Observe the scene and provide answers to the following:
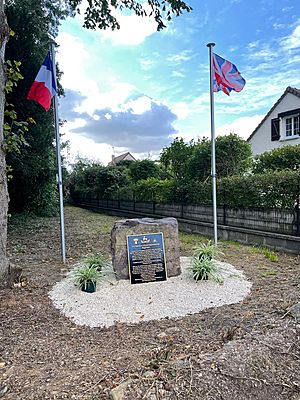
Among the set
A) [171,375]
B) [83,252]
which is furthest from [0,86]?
[171,375]

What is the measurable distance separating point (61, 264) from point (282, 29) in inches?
306

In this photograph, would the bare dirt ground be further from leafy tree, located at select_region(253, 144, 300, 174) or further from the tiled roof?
the tiled roof

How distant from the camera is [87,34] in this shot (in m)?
7.46

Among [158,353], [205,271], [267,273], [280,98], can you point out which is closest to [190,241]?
[267,273]

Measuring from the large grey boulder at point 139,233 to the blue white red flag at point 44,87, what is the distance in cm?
279

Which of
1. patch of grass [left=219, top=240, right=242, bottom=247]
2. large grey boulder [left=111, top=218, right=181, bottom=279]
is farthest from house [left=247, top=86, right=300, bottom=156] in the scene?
large grey boulder [left=111, top=218, right=181, bottom=279]

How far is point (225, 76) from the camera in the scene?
633 centimetres

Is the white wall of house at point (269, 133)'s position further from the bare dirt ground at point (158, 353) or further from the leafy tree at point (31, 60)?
the bare dirt ground at point (158, 353)

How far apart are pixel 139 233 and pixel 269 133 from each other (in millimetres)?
15944

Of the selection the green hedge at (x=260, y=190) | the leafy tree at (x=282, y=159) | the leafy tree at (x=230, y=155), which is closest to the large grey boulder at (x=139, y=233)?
the green hedge at (x=260, y=190)

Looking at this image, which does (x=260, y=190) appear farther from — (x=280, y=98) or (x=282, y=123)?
(x=280, y=98)

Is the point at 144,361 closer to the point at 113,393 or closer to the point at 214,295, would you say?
the point at 113,393

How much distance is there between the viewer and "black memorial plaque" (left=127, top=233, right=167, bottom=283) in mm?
3926

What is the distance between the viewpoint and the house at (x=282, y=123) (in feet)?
51.8
